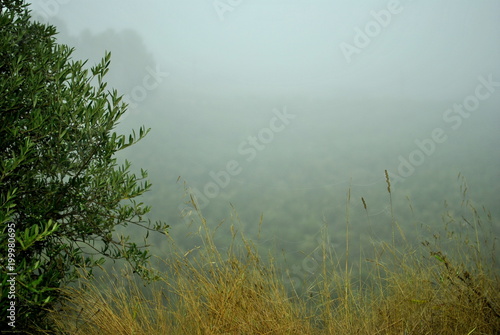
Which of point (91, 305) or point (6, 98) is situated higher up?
point (6, 98)

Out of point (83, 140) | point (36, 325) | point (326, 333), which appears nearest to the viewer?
point (326, 333)

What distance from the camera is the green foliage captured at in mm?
4004

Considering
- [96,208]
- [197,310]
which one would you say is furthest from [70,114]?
[197,310]

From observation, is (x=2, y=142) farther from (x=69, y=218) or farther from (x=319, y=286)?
(x=319, y=286)

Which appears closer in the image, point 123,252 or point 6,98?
point 6,98

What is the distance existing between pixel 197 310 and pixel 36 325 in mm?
1603

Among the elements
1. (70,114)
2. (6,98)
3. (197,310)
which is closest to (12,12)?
(6,98)

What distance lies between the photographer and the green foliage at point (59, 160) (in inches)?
158

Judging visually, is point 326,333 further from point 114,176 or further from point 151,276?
point 114,176

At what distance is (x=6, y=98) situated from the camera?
4.00 meters

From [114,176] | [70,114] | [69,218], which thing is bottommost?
[69,218]

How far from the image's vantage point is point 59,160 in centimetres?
417

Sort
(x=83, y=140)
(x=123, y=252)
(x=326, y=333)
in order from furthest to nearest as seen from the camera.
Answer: (x=123, y=252)
(x=83, y=140)
(x=326, y=333)

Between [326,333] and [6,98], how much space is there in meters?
3.71
